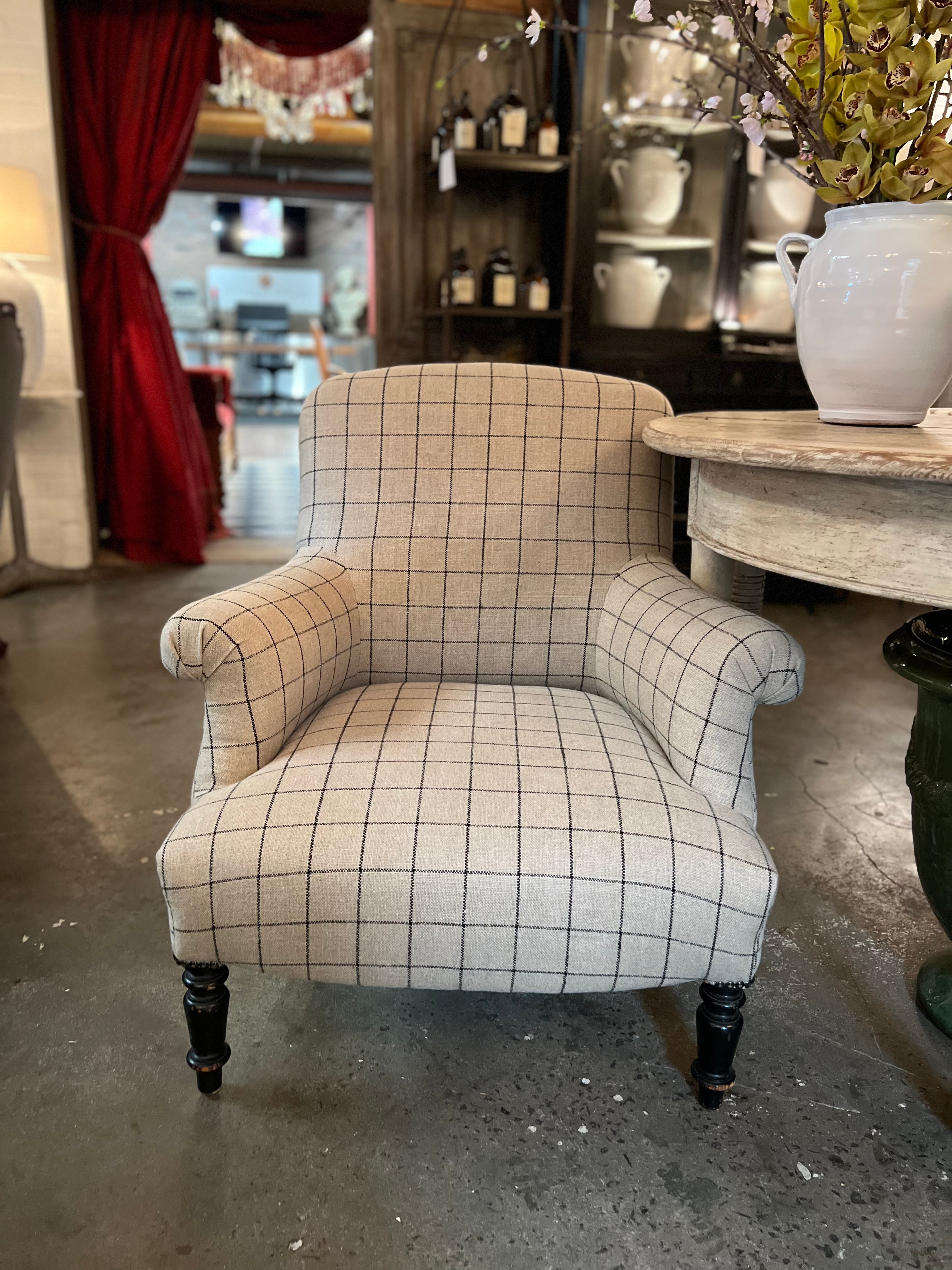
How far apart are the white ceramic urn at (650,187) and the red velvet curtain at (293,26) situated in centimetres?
141

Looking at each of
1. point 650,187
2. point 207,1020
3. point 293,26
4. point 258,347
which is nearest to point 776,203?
point 650,187

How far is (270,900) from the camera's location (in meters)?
0.93

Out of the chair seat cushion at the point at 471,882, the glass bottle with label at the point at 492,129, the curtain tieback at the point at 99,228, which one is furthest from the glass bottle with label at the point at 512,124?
the chair seat cushion at the point at 471,882

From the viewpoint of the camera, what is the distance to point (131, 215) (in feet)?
11.1

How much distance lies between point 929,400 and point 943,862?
1.90 feet

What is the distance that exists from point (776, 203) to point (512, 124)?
966mm

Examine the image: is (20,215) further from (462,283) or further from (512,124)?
(512,124)

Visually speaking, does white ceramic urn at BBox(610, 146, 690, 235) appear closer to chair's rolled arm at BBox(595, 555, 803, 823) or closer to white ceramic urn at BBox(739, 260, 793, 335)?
white ceramic urn at BBox(739, 260, 793, 335)

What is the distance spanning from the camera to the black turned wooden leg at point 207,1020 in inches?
38.9

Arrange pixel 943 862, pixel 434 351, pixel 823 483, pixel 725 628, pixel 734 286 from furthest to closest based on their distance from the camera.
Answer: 1. pixel 434 351
2. pixel 734 286
3. pixel 943 862
4. pixel 725 628
5. pixel 823 483

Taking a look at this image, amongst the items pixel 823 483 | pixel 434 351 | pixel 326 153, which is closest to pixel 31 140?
pixel 434 351

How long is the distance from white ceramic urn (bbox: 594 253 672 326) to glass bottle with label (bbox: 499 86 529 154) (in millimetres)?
487

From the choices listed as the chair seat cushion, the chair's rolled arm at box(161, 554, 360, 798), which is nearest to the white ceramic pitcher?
the chair's rolled arm at box(161, 554, 360, 798)

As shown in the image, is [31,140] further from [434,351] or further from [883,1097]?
[883,1097]
